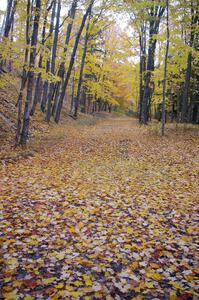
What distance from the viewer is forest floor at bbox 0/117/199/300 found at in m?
3.71

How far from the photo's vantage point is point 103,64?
109 ft

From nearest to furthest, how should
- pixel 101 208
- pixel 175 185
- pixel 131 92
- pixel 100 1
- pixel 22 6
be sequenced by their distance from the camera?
pixel 101 208 → pixel 175 185 → pixel 22 6 → pixel 100 1 → pixel 131 92

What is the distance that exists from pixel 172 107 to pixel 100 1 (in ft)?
58.1

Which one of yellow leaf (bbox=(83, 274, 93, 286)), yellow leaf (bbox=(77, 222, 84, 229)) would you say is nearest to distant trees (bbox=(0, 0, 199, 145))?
yellow leaf (bbox=(77, 222, 84, 229))

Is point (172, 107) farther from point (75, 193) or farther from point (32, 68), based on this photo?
point (75, 193)

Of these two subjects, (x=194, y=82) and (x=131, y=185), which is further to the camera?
(x=194, y=82)

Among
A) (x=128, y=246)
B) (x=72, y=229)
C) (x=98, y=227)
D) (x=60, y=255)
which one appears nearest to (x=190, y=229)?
(x=128, y=246)

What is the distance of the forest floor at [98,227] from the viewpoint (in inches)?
146

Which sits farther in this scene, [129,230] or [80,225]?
[80,225]

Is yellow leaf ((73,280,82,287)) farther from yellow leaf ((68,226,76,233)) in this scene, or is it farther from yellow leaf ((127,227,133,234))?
yellow leaf ((127,227,133,234))

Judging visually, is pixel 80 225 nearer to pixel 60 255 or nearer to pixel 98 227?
pixel 98 227

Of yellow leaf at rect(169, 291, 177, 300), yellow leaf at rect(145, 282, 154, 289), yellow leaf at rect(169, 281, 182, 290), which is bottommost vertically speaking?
yellow leaf at rect(145, 282, 154, 289)

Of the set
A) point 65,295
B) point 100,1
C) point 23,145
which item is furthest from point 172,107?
point 65,295

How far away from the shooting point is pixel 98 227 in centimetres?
542
